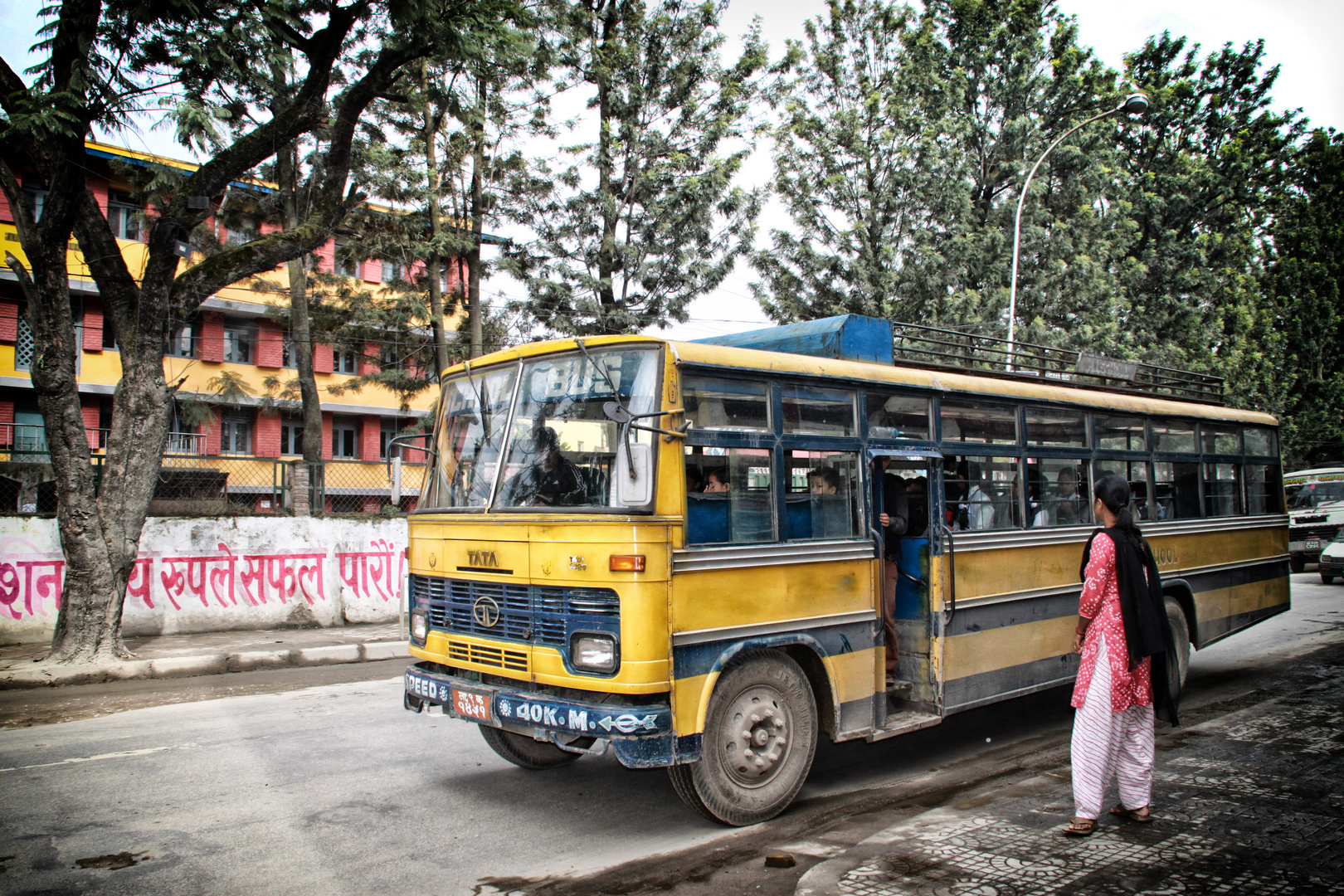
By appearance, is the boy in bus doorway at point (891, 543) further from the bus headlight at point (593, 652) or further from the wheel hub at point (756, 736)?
the bus headlight at point (593, 652)

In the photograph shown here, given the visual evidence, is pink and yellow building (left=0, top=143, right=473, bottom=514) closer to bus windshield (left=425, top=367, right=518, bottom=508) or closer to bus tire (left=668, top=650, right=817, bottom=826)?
bus windshield (left=425, top=367, right=518, bottom=508)

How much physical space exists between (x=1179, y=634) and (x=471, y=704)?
660 cm

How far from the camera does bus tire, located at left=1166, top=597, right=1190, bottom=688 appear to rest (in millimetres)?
8156

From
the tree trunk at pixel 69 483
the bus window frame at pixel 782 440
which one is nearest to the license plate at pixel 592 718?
the bus window frame at pixel 782 440

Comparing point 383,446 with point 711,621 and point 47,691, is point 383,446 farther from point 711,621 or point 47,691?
point 711,621

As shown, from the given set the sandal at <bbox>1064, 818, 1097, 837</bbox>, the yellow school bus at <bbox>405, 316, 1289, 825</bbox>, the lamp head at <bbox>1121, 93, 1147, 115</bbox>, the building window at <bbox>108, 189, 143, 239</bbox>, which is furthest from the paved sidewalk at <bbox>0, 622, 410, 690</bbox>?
the building window at <bbox>108, 189, 143, 239</bbox>

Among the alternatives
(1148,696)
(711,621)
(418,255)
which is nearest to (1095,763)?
(1148,696)

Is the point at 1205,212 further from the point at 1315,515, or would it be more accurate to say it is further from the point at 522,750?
the point at 522,750

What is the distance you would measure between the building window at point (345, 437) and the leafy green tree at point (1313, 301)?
111 feet

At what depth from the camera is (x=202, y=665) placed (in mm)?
10625

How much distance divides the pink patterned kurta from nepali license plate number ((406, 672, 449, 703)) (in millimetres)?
3537

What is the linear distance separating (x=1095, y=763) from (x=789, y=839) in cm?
164

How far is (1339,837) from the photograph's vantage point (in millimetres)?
4512

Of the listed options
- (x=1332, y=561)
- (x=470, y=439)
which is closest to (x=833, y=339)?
(x=470, y=439)
